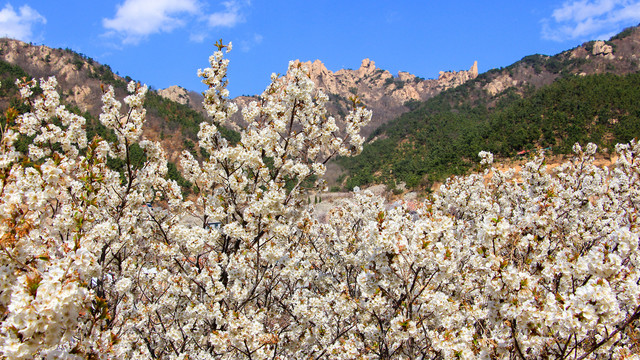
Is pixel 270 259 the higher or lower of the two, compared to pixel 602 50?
lower

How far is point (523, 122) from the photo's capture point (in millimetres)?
34469

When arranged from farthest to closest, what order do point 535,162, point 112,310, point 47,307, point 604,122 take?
point 604,122, point 535,162, point 112,310, point 47,307

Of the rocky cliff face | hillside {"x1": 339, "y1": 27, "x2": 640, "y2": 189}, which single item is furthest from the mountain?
hillside {"x1": 339, "y1": 27, "x2": 640, "y2": 189}

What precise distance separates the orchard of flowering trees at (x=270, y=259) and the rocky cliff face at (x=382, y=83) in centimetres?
12062

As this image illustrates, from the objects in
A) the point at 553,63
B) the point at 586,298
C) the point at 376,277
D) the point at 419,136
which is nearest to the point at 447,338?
the point at 376,277

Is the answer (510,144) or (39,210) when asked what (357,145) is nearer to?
(39,210)

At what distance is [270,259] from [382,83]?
503ft

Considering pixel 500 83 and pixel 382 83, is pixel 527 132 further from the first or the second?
pixel 382 83

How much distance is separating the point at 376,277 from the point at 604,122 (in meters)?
35.6

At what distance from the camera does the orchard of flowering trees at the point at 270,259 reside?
266cm

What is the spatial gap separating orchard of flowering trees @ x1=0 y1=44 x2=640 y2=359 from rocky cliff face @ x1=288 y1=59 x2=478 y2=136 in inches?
4749

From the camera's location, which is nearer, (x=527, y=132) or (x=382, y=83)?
(x=527, y=132)

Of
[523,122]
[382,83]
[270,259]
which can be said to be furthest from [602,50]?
[270,259]

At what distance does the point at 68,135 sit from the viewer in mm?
4789
